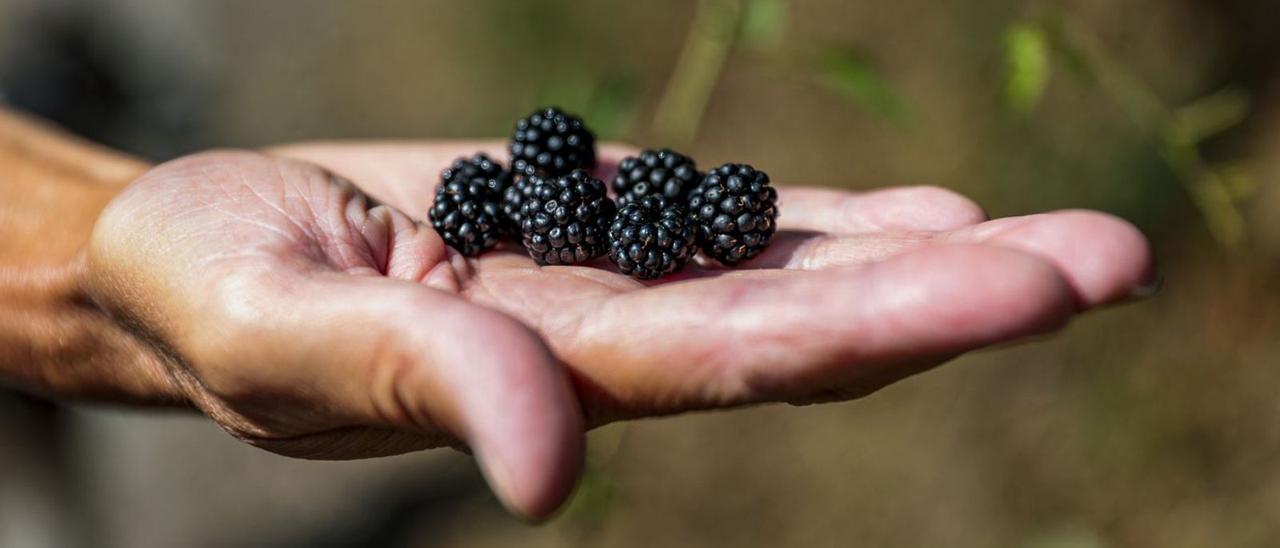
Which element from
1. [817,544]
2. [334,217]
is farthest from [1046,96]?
[334,217]

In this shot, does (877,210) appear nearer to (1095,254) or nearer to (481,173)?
(1095,254)

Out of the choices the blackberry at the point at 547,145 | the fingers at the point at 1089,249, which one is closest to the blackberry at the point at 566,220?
the blackberry at the point at 547,145

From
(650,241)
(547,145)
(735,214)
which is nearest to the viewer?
(650,241)

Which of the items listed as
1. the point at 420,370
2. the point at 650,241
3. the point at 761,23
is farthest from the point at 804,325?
the point at 761,23

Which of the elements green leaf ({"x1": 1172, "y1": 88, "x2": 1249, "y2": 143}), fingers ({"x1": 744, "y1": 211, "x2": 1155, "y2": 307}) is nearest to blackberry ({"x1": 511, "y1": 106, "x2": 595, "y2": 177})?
fingers ({"x1": 744, "y1": 211, "x2": 1155, "y2": 307})

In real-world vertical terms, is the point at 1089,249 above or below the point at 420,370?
above

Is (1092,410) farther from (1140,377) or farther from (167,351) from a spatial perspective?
(167,351)

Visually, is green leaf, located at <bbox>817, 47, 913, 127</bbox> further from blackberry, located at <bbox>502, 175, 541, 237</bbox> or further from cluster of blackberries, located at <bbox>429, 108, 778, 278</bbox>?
blackberry, located at <bbox>502, 175, 541, 237</bbox>
